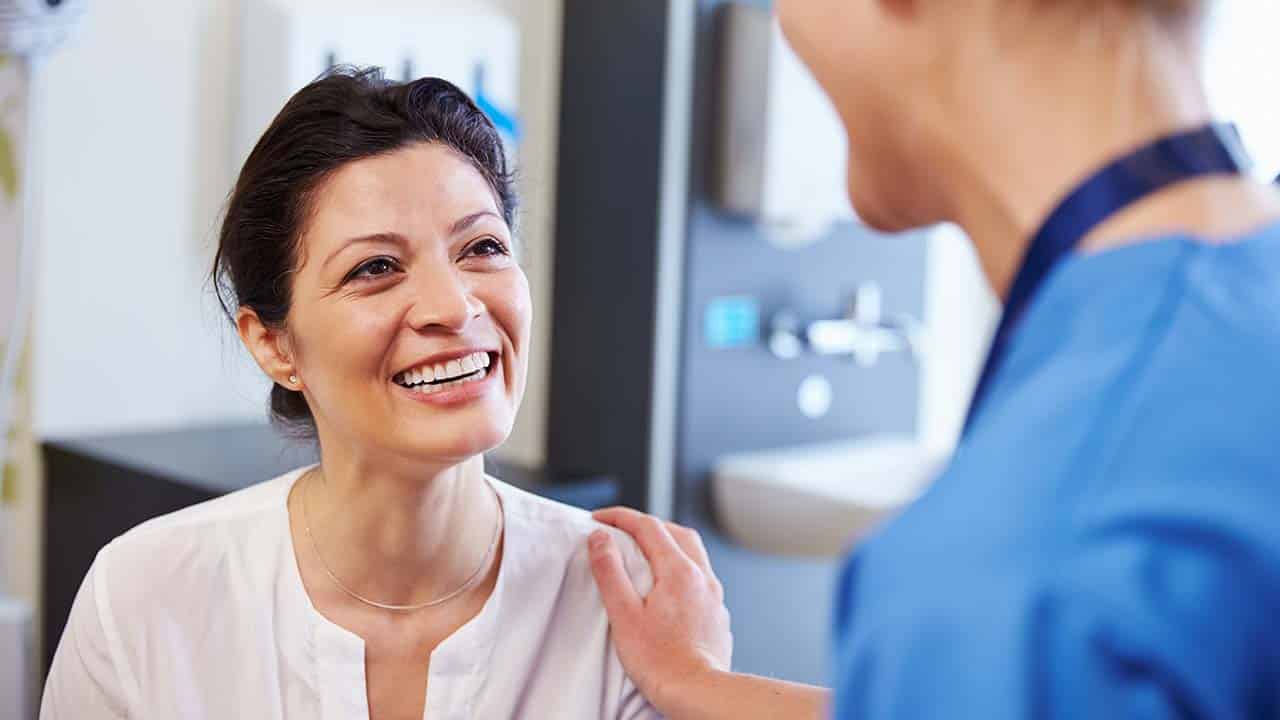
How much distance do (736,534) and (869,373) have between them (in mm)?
568

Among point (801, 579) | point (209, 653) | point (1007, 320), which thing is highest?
point (1007, 320)

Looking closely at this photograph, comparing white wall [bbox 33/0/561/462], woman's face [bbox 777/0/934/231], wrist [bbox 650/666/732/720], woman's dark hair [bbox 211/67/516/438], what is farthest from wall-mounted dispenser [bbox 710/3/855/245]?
woman's face [bbox 777/0/934/231]

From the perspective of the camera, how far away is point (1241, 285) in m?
0.55

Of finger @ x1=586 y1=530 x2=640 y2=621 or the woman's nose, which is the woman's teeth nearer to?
the woman's nose

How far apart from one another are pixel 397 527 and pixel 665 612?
300 millimetres

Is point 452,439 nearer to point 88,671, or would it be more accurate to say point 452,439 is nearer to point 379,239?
point 379,239

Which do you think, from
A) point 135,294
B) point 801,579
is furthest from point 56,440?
point 801,579

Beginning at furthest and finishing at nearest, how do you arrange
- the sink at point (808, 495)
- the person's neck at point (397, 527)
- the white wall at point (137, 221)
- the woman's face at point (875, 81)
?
the sink at point (808, 495)
the white wall at point (137, 221)
the person's neck at point (397, 527)
the woman's face at point (875, 81)

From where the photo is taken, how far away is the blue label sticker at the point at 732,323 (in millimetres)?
2834

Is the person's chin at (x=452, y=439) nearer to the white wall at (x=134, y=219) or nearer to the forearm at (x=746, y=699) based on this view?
the forearm at (x=746, y=699)

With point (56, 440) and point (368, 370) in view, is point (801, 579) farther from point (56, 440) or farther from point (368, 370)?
point (368, 370)

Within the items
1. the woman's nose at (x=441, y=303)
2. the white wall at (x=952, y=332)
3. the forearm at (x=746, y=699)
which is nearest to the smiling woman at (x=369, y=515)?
the woman's nose at (x=441, y=303)

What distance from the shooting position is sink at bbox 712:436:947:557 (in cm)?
267

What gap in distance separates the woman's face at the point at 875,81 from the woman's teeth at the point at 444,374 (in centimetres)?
69
